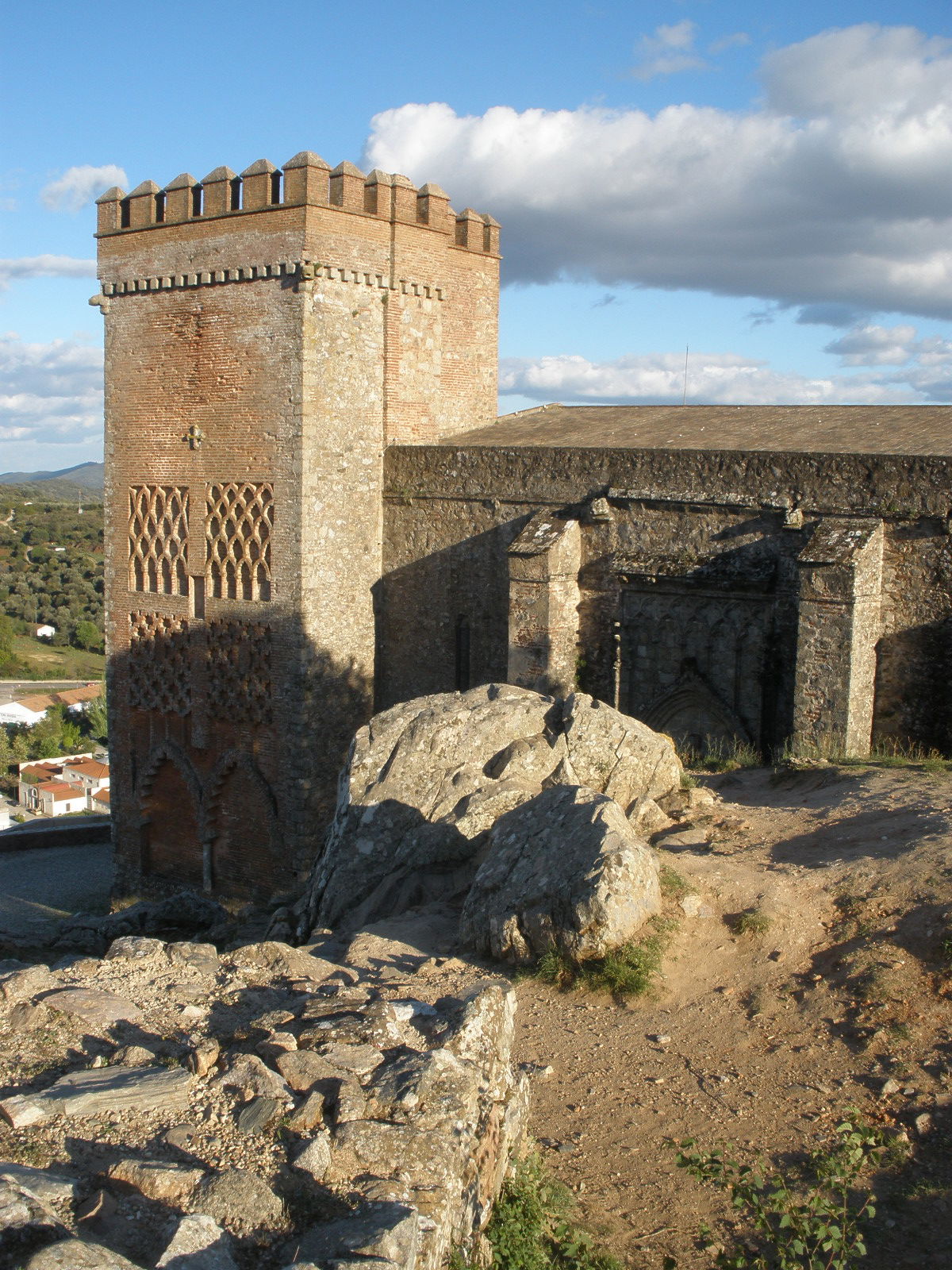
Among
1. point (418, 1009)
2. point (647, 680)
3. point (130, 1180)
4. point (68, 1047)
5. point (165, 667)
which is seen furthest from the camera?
point (165, 667)

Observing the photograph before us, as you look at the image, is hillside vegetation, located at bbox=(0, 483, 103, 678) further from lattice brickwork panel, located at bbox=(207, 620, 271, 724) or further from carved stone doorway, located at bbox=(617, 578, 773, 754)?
carved stone doorway, located at bbox=(617, 578, 773, 754)

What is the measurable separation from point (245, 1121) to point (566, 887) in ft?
9.94

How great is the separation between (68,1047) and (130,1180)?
4.08 feet

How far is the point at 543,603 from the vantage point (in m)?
13.7

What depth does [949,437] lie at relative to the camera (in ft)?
41.7

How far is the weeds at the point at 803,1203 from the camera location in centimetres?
445

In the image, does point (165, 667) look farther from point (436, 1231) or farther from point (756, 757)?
point (436, 1231)

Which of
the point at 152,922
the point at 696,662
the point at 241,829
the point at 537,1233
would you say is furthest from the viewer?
the point at 241,829

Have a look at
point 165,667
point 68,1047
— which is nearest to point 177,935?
point 165,667

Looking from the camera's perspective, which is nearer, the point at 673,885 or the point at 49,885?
the point at 673,885

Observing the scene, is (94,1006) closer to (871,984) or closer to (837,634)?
(871,984)

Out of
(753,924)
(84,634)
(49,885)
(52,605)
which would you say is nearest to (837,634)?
(753,924)

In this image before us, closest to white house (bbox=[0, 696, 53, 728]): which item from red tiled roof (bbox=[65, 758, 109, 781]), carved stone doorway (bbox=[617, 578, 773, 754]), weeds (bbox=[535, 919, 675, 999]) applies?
red tiled roof (bbox=[65, 758, 109, 781])

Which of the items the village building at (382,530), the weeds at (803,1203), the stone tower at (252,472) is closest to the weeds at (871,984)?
the weeds at (803,1203)
